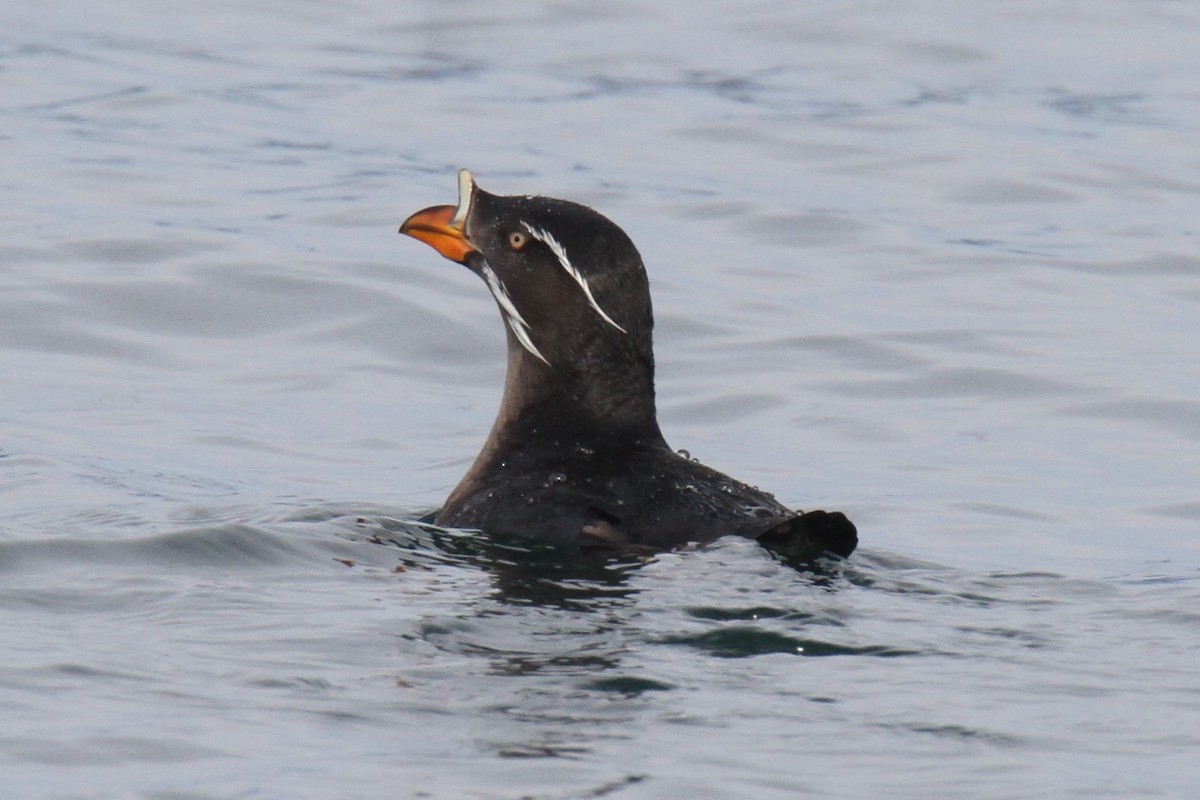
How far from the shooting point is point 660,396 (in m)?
11.1

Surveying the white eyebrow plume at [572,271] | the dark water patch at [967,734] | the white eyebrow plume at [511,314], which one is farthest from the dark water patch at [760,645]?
the white eyebrow plume at [511,314]

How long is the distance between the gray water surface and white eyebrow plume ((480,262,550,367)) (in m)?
0.73

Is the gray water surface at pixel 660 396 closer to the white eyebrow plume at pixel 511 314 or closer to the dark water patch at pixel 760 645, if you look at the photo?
the dark water patch at pixel 760 645

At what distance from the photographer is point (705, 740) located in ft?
16.3

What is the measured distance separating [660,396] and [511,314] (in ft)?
12.6

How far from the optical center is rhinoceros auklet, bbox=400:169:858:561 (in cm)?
670

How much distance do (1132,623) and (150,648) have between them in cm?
291

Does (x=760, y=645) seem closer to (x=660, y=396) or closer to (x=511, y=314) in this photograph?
(x=511, y=314)

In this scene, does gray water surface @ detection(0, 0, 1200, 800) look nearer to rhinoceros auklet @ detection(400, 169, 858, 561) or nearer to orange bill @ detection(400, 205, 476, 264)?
rhinoceros auklet @ detection(400, 169, 858, 561)

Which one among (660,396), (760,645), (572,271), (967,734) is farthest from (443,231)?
(660,396)

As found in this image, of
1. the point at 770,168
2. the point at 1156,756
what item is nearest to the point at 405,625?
the point at 1156,756

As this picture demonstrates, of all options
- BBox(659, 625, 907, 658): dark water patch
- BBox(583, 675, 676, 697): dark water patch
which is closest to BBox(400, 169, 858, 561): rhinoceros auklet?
BBox(659, 625, 907, 658): dark water patch

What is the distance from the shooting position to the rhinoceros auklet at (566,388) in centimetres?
670

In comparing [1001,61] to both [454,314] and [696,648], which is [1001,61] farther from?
[696,648]
